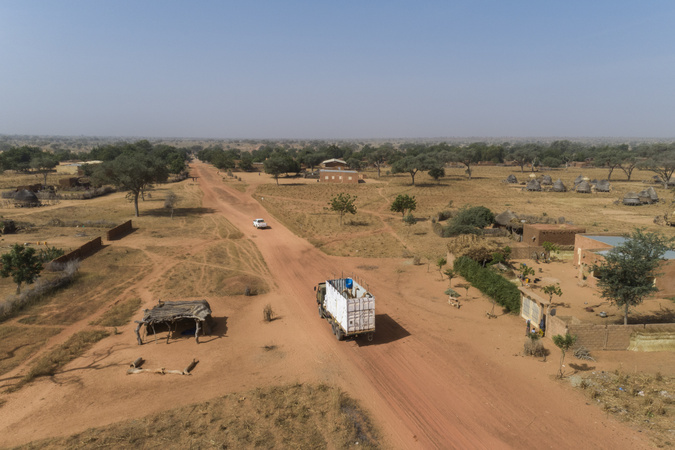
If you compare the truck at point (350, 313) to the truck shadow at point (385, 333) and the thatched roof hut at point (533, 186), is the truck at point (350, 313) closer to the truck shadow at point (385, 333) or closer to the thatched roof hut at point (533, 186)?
the truck shadow at point (385, 333)

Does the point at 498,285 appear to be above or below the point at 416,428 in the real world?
above

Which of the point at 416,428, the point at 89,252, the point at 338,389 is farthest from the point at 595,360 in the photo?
the point at 89,252

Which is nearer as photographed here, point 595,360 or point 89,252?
point 595,360

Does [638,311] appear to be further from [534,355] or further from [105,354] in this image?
[105,354]

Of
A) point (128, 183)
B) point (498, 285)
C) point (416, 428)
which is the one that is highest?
point (128, 183)

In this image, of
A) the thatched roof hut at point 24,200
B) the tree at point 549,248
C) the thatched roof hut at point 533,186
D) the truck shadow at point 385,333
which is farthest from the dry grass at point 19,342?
the thatched roof hut at point 533,186

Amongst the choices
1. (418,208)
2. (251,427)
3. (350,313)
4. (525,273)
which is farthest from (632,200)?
(251,427)

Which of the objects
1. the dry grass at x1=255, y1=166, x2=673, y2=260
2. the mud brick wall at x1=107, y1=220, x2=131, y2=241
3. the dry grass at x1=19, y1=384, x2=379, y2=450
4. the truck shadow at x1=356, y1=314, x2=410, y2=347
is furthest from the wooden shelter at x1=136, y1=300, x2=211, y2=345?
the mud brick wall at x1=107, y1=220, x2=131, y2=241
